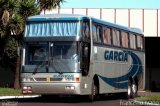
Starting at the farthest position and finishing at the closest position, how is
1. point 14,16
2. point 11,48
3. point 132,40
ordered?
point 11,48
point 14,16
point 132,40

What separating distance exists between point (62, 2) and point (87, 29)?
14813 millimetres

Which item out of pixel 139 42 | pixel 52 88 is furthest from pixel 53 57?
pixel 139 42

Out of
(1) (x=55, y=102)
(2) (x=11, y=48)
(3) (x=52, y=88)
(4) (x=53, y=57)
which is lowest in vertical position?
(1) (x=55, y=102)

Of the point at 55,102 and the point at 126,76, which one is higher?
the point at 126,76

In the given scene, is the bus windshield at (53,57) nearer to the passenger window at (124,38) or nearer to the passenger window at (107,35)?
the passenger window at (107,35)

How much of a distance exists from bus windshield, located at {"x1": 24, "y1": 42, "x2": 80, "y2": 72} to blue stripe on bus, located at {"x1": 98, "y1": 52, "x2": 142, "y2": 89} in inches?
110

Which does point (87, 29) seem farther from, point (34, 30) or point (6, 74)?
point (6, 74)

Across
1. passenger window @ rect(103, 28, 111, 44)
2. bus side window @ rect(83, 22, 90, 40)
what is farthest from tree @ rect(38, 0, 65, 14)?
bus side window @ rect(83, 22, 90, 40)

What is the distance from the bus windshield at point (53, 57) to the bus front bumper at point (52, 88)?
598 mm

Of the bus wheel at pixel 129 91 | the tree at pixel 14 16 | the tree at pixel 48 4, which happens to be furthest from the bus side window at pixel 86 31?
the tree at pixel 48 4

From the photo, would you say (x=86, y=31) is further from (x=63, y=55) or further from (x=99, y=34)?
(x=63, y=55)

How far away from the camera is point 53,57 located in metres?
22.7

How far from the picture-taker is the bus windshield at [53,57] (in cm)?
2253

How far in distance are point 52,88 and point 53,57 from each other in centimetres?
130
